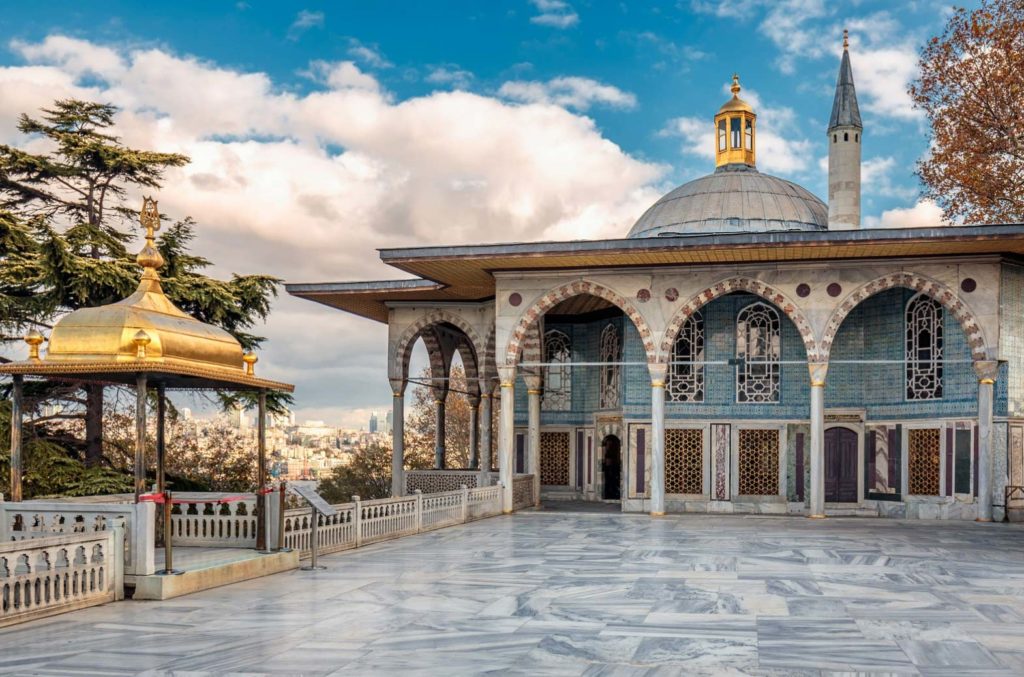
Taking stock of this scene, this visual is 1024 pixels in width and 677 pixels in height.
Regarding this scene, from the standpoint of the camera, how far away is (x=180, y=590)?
26.5 ft

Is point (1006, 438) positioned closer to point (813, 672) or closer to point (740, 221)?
point (740, 221)

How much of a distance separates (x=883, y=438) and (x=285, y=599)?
41.2 feet

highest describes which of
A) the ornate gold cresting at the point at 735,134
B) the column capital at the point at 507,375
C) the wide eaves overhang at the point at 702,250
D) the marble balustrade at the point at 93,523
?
the ornate gold cresting at the point at 735,134

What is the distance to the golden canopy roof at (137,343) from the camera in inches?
332

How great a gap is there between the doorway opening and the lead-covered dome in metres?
4.51

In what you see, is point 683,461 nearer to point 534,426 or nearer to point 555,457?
point 534,426

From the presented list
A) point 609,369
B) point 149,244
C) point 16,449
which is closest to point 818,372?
point 609,369

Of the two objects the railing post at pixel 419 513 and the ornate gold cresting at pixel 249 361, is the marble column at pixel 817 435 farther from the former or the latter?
the ornate gold cresting at pixel 249 361

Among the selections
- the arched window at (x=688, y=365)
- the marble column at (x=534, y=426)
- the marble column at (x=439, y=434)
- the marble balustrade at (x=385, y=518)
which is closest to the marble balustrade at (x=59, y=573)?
the marble balustrade at (x=385, y=518)

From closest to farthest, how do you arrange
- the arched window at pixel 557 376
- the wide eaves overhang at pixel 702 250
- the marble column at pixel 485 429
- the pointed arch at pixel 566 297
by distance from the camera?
the wide eaves overhang at pixel 702 250
the pointed arch at pixel 566 297
the arched window at pixel 557 376
the marble column at pixel 485 429

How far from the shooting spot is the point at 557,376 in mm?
21781

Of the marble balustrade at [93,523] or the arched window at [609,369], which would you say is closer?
the marble balustrade at [93,523]

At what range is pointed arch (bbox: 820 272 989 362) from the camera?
15.6 metres

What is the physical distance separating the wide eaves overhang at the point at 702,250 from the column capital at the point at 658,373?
5.36 ft
